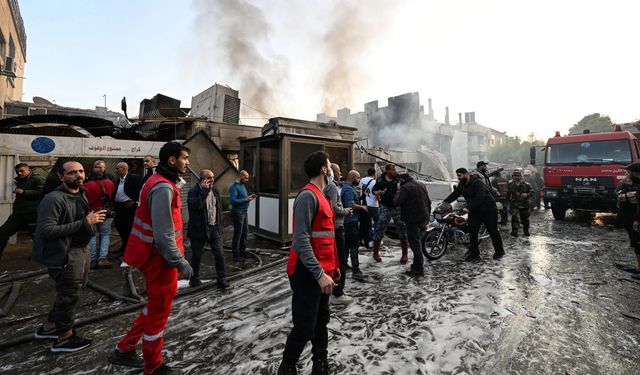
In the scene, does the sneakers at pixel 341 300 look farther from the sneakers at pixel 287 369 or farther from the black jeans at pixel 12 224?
the black jeans at pixel 12 224

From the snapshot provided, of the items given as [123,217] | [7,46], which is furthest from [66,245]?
[7,46]

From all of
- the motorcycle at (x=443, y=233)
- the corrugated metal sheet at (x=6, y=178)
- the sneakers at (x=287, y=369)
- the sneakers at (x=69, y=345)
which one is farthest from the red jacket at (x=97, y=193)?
the motorcycle at (x=443, y=233)

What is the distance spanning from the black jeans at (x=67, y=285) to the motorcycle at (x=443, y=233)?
576 centimetres

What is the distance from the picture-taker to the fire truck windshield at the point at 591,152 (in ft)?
31.7

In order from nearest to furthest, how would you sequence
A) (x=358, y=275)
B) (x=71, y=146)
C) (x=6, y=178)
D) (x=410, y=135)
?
(x=358, y=275)
(x=6, y=178)
(x=71, y=146)
(x=410, y=135)

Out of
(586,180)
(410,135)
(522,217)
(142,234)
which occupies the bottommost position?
(522,217)

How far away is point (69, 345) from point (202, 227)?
220 cm

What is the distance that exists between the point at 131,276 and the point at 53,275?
233cm

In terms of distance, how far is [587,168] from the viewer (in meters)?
9.95

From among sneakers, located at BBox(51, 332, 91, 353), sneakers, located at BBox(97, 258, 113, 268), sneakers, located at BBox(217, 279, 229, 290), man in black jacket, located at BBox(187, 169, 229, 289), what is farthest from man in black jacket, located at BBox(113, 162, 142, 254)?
sneakers, located at BBox(51, 332, 91, 353)

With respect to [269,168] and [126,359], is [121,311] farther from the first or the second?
[269,168]

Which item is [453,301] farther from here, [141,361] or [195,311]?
[141,361]

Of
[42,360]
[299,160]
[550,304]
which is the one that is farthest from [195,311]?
[550,304]

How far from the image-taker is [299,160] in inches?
302
